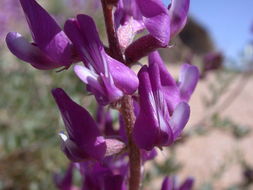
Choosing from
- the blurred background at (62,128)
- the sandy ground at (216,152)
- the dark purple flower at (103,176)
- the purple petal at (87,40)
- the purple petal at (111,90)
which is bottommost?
the sandy ground at (216,152)

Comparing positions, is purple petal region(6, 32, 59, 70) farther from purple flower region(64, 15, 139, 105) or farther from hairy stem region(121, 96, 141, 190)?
hairy stem region(121, 96, 141, 190)

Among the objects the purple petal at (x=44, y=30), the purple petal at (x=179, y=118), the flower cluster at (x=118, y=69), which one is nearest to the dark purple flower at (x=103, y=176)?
the flower cluster at (x=118, y=69)

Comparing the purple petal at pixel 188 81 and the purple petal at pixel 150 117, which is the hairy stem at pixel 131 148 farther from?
the purple petal at pixel 188 81

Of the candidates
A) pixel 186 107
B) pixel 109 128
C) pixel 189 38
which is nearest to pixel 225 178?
pixel 109 128

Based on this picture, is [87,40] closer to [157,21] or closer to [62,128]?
[157,21]

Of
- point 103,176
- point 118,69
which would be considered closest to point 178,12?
point 118,69
